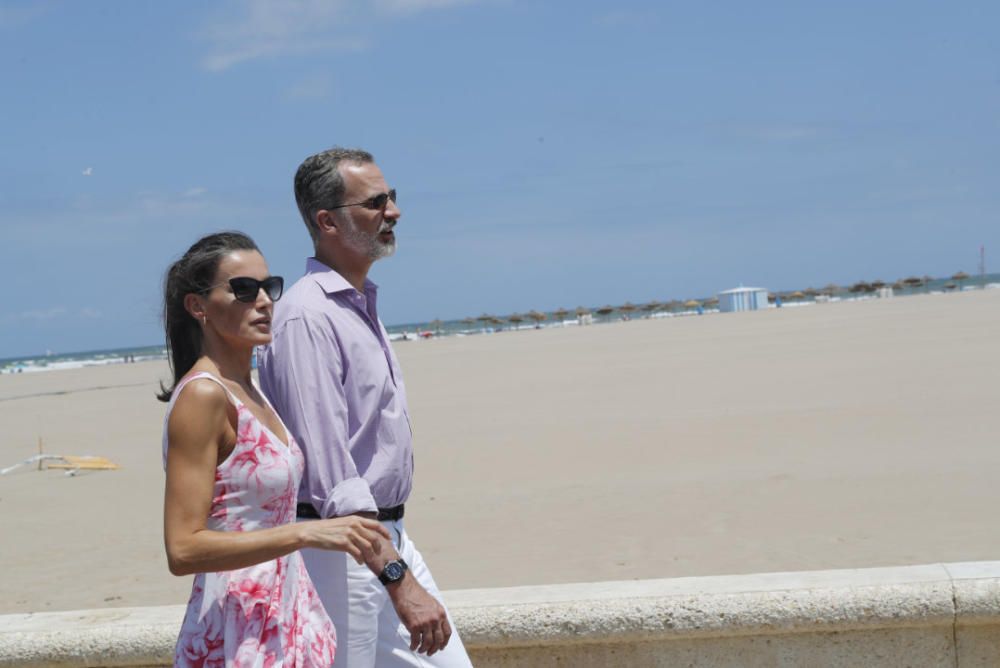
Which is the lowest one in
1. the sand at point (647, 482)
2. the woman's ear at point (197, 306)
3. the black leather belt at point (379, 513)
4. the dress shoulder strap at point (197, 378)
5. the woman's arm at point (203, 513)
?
the sand at point (647, 482)

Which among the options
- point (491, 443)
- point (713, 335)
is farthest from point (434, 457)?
point (713, 335)

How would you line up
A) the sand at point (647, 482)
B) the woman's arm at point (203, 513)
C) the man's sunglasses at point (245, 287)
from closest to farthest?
the woman's arm at point (203, 513) < the man's sunglasses at point (245, 287) < the sand at point (647, 482)

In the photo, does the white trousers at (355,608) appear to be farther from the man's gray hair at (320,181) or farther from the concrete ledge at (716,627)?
the man's gray hair at (320,181)

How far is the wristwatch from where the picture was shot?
228cm

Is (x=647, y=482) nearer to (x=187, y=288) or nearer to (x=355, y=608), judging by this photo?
(x=355, y=608)

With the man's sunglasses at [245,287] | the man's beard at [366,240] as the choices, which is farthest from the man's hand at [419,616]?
the man's beard at [366,240]

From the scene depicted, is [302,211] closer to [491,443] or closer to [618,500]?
[618,500]

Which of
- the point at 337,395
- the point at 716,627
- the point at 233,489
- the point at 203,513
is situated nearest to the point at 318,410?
the point at 337,395

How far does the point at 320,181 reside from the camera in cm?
264

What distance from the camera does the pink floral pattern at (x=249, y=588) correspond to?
2074 mm

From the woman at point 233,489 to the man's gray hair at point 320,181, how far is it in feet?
1.19

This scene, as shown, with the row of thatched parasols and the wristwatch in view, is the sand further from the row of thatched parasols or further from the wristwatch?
the row of thatched parasols

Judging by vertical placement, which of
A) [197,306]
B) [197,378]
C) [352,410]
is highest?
[197,306]

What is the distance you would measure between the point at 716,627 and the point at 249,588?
1.39 m
